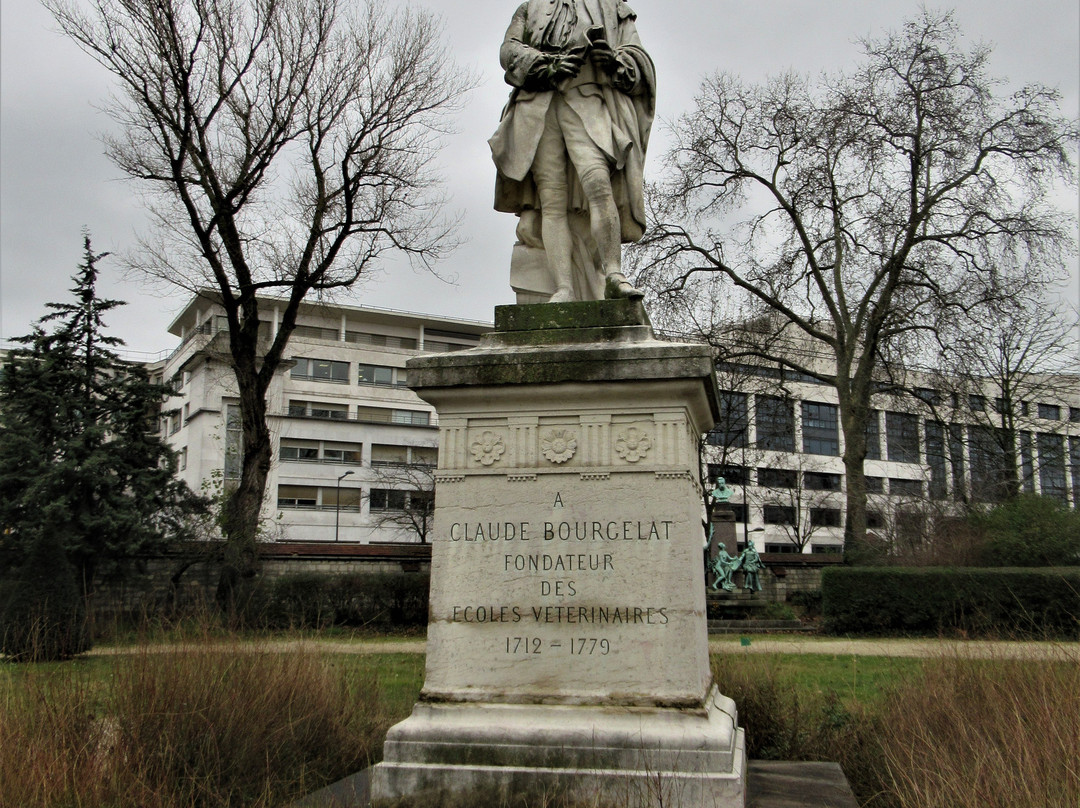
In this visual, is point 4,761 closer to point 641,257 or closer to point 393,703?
point 393,703

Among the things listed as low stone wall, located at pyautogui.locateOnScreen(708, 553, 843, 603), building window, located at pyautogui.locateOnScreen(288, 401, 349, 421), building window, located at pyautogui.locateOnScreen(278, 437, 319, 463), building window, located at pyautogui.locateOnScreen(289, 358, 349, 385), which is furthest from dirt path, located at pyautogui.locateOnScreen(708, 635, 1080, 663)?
building window, located at pyautogui.locateOnScreen(289, 358, 349, 385)

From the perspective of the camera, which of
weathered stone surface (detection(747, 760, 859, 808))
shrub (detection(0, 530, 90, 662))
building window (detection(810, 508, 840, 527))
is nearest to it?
weathered stone surface (detection(747, 760, 859, 808))

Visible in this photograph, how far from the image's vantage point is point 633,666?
4379 mm

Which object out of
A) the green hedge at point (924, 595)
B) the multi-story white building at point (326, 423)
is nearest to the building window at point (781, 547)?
the multi-story white building at point (326, 423)

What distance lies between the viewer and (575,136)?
546cm

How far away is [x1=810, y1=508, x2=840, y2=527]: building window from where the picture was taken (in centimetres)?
6219

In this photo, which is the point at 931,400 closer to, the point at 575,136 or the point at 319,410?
the point at 575,136

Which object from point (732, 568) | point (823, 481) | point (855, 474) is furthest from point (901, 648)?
point (823, 481)

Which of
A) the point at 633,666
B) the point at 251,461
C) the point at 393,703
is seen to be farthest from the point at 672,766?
the point at 251,461

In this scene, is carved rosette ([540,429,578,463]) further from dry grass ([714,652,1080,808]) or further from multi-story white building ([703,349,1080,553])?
multi-story white building ([703,349,1080,553])

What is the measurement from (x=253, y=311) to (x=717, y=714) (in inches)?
777

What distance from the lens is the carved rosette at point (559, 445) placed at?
15.4ft

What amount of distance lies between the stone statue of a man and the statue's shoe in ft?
0.08

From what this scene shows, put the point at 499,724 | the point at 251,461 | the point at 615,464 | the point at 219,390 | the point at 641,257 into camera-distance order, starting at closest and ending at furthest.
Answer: the point at 499,724, the point at 615,464, the point at 251,461, the point at 641,257, the point at 219,390
